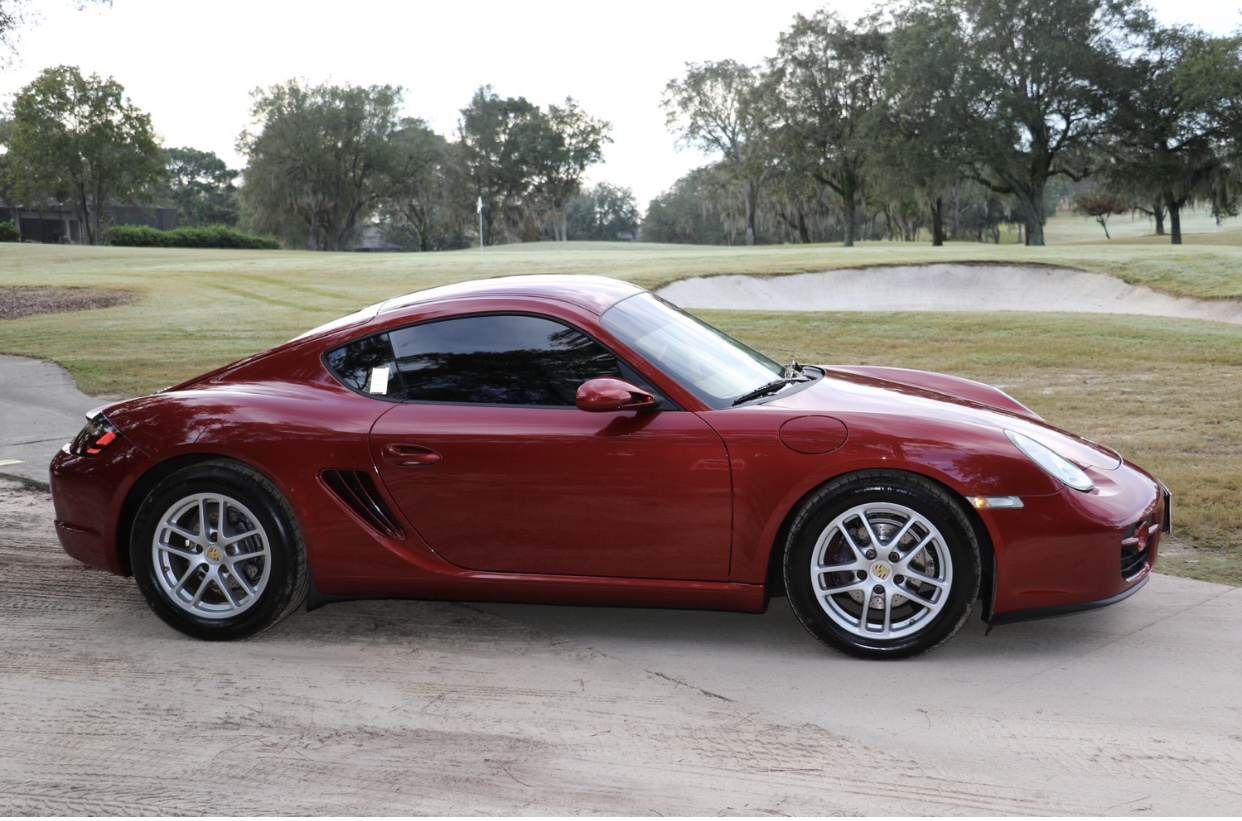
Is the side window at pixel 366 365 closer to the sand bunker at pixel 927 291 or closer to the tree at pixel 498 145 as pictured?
the sand bunker at pixel 927 291

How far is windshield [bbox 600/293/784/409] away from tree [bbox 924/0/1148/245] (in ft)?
158

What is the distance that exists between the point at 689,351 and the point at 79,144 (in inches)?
2917

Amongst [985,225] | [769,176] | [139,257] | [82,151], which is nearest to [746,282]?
[139,257]

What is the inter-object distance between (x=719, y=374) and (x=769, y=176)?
192 feet

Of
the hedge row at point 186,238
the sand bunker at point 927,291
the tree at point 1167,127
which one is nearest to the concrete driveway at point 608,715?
the sand bunker at point 927,291

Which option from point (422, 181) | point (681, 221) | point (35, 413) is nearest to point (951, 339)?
point (35, 413)

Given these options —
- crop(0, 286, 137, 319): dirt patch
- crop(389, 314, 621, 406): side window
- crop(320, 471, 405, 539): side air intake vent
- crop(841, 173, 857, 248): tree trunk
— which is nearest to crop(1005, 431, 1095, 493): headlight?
Answer: crop(389, 314, 621, 406): side window

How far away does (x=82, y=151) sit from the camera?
226ft

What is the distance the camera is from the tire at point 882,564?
4.05m

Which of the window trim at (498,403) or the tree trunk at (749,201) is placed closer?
the window trim at (498,403)

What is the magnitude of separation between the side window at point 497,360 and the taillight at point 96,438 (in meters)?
1.35

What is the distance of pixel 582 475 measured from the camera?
13.9 feet

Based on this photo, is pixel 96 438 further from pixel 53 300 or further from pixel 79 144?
pixel 79 144

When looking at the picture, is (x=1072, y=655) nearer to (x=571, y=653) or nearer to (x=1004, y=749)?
(x=1004, y=749)
